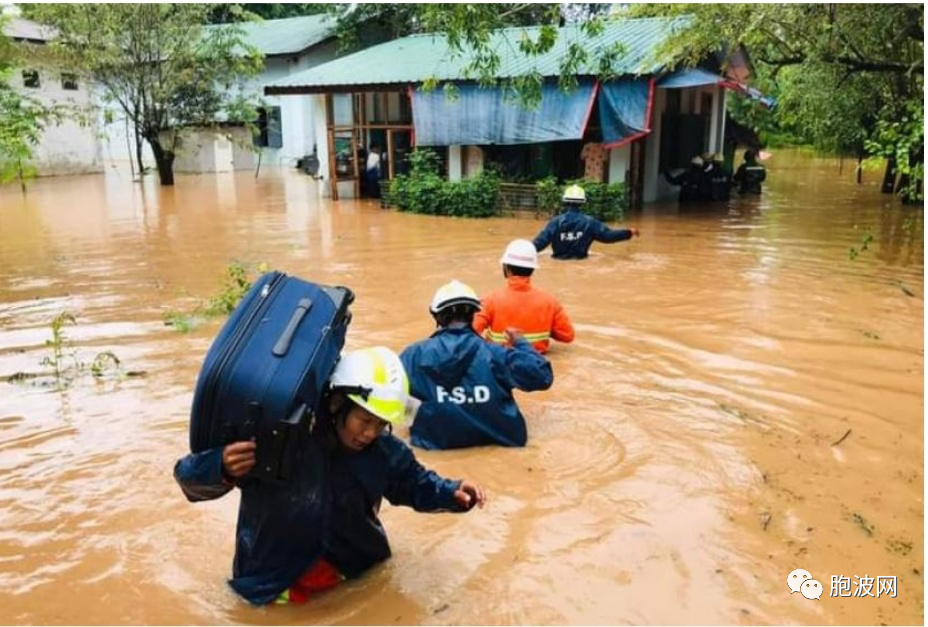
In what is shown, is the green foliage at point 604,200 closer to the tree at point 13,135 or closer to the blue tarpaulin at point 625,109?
the blue tarpaulin at point 625,109

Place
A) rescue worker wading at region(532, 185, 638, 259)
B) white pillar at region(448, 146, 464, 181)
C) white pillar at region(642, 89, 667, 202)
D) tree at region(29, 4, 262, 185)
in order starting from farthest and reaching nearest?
tree at region(29, 4, 262, 185)
white pillar at region(448, 146, 464, 181)
white pillar at region(642, 89, 667, 202)
rescue worker wading at region(532, 185, 638, 259)

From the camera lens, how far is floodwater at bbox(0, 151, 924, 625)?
350 cm

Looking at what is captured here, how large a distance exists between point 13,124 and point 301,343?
8.67m

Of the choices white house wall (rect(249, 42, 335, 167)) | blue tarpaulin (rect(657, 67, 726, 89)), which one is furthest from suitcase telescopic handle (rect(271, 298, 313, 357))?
white house wall (rect(249, 42, 335, 167))

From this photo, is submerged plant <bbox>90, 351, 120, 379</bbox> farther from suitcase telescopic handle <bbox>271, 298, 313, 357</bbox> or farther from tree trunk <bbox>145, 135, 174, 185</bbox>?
tree trunk <bbox>145, 135, 174, 185</bbox>

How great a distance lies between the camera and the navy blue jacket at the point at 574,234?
1007 centimetres

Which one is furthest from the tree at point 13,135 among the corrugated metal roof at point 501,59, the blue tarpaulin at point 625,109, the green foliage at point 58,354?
the blue tarpaulin at point 625,109

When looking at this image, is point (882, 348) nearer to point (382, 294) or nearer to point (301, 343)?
point (382, 294)

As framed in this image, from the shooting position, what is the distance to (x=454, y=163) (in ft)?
61.1

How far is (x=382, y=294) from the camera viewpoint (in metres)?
9.51

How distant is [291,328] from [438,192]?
48.5ft

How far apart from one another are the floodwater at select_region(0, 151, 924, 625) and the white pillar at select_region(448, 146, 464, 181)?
742 centimetres

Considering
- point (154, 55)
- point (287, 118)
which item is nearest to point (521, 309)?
point (154, 55)

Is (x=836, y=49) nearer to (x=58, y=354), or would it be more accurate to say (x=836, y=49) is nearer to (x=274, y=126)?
(x=58, y=354)
